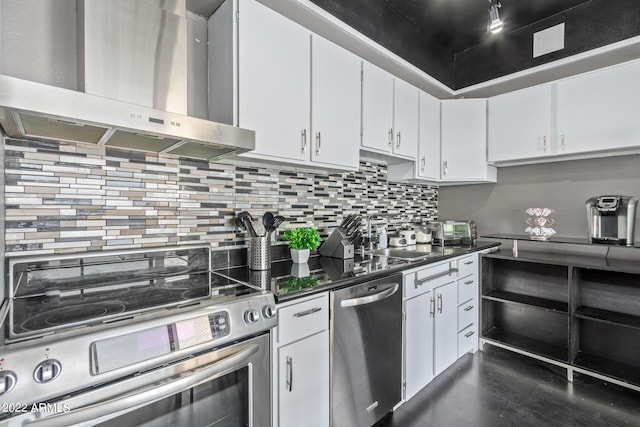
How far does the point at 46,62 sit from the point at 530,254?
345 cm

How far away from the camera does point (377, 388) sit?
5.53ft

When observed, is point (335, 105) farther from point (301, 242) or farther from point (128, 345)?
point (128, 345)

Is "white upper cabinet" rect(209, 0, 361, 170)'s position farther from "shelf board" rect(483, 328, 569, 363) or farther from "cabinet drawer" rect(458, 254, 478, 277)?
"shelf board" rect(483, 328, 569, 363)

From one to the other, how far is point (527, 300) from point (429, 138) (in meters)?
1.67

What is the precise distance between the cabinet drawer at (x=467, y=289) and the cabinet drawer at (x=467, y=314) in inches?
2.0

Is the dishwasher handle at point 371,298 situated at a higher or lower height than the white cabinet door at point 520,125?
lower

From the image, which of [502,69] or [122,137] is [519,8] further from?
[122,137]

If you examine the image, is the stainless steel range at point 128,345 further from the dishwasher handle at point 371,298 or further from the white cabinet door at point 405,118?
the white cabinet door at point 405,118

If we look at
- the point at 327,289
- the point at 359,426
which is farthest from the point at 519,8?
the point at 359,426

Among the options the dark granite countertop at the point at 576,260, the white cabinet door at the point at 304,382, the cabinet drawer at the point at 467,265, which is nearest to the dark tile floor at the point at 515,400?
the white cabinet door at the point at 304,382

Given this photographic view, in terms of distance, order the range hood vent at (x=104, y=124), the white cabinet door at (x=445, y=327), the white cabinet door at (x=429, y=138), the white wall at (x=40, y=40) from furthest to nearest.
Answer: the white cabinet door at (x=429, y=138) → the white cabinet door at (x=445, y=327) → the white wall at (x=40, y=40) → the range hood vent at (x=104, y=124)

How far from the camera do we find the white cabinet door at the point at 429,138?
8.93 ft

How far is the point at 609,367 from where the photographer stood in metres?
2.16

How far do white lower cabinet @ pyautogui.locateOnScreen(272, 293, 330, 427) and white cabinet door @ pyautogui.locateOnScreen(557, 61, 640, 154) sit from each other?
2.51m
